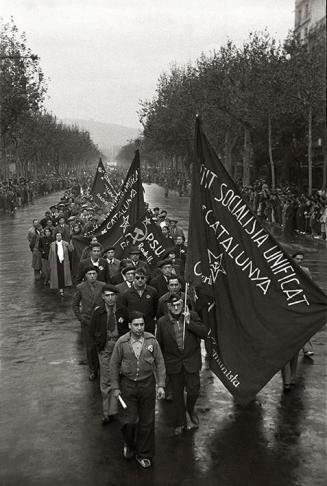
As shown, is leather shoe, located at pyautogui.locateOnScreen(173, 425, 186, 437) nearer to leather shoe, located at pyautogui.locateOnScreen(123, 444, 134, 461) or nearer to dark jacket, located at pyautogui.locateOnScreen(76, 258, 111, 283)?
leather shoe, located at pyautogui.locateOnScreen(123, 444, 134, 461)

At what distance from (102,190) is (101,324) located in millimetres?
Result: 16319

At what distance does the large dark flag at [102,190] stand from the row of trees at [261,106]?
1249 centimetres

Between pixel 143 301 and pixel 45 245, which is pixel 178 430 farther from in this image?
pixel 45 245

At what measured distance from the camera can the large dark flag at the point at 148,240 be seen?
38.1 feet

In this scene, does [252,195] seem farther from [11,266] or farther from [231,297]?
[231,297]

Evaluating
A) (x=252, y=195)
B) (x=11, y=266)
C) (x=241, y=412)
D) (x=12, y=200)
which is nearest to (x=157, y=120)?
(x=12, y=200)

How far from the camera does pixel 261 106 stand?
35.7m

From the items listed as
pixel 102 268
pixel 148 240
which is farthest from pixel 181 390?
pixel 148 240

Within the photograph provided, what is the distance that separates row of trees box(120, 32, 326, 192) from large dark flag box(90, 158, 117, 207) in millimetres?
12490

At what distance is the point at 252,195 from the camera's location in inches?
1446

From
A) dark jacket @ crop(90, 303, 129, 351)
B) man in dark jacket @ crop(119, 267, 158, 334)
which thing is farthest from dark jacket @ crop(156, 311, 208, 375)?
man in dark jacket @ crop(119, 267, 158, 334)

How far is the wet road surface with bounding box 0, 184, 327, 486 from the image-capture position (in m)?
5.95

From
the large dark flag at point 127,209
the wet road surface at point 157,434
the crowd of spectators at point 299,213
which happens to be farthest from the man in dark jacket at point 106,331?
the crowd of spectators at point 299,213

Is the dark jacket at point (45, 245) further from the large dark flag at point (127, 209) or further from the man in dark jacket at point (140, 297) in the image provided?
the man in dark jacket at point (140, 297)
